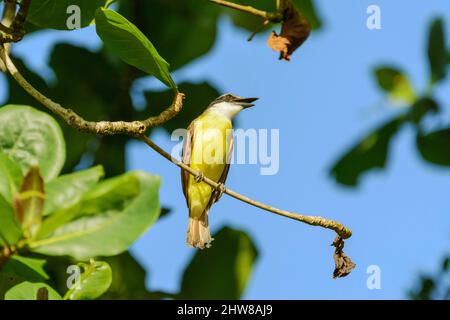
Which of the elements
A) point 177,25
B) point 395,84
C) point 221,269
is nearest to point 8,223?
point 221,269

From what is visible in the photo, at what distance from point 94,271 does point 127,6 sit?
264 cm

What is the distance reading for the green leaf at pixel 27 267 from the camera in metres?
1.97

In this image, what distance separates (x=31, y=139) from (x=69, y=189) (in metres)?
0.28

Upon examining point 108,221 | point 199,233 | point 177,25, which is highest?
point 177,25

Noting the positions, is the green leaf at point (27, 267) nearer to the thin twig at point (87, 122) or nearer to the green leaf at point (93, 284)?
the green leaf at point (93, 284)

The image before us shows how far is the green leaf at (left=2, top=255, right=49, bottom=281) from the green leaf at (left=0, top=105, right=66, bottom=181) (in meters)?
0.21

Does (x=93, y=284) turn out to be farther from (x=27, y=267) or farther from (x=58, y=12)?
(x=58, y=12)

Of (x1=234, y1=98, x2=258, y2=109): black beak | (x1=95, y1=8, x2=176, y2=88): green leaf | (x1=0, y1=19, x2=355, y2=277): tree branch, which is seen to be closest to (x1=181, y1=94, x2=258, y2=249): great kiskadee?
(x1=234, y1=98, x2=258, y2=109): black beak

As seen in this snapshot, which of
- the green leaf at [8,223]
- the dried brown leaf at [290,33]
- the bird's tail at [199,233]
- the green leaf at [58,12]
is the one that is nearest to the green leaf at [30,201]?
the green leaf at [8,223]

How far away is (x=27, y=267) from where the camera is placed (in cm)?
198

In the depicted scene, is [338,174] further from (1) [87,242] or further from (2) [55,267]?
→ (1) [87,242]

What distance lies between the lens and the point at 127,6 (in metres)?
4.69

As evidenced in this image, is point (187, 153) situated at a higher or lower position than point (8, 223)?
higher
